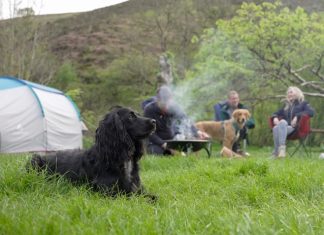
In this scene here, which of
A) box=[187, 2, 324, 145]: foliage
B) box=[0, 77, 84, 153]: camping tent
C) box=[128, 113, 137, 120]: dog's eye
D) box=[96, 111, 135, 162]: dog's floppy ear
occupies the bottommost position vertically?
box=[0, 77, 84, 153]: camping tent

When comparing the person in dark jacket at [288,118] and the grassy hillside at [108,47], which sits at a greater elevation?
the grassy hillside at [108,47]

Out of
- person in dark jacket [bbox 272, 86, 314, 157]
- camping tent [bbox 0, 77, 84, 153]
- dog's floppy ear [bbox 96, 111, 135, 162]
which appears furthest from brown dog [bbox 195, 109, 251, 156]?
dog's floppy ear [bbox 96, 111, 135, 162]

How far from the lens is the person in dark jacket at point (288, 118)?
873cm

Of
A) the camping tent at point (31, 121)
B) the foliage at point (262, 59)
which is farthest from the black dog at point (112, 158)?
the foliage at point (262, 59)

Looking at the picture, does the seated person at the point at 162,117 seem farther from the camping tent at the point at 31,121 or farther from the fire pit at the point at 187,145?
the camping tent at the point at 31,121

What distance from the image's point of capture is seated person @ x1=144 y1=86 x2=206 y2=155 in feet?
26.3

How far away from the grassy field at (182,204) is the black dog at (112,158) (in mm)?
200

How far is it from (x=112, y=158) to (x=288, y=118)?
5.98 metres

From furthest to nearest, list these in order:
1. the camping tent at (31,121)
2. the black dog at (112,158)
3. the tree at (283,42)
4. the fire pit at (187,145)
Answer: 1. the tree at (283,42)
2. the camping tent at (31,121)
3. the fire pit at (187,145)
4. the black dog at (112,158)

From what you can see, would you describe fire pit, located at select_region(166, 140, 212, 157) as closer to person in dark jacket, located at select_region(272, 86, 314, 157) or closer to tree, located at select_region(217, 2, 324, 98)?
person in dark jacket, located at select_region(272, 86, 314, 157)

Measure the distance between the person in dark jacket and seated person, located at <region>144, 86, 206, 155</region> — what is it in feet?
6.43

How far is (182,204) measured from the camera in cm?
338

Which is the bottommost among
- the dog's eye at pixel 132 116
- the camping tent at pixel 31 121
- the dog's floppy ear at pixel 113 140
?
the camping tent at pixel 31 121

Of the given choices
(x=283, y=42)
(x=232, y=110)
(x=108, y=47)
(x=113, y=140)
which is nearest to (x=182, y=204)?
(x=113, y=140)
